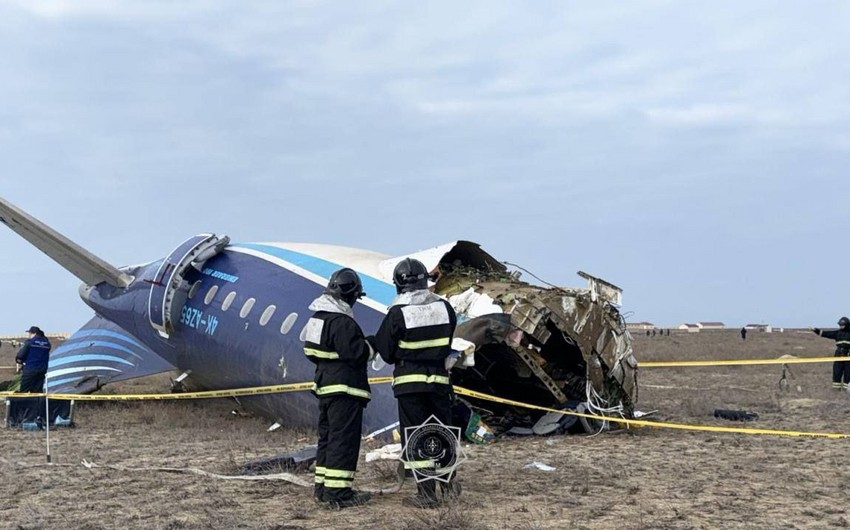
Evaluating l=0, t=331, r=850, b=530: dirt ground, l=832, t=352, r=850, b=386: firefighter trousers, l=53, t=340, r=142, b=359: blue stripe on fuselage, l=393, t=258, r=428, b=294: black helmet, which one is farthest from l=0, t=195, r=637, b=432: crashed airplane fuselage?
l=832, t=352, r=850, b=386: firefighter trousers

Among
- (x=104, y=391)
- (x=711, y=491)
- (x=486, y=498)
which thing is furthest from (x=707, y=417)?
(x=104, y=391)

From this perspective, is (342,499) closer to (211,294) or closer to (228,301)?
(228,301)

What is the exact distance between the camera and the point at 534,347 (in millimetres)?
13227

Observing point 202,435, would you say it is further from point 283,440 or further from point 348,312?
point 348,312

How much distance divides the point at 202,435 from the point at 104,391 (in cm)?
1037

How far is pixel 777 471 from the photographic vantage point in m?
9.72

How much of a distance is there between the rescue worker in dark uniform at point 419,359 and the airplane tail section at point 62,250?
12.2 meters

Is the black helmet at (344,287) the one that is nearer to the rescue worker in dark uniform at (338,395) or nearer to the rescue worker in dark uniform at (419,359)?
the rescue worker in dark uniform at (338,395)

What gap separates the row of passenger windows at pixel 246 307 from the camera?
14.0 meters

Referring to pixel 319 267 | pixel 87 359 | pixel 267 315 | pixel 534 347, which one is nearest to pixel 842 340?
pixel 534 347

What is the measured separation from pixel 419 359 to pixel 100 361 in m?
14.1

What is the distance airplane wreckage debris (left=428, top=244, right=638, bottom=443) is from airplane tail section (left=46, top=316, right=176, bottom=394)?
7523 millimetres

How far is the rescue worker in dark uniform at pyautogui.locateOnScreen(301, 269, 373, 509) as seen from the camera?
7906mm

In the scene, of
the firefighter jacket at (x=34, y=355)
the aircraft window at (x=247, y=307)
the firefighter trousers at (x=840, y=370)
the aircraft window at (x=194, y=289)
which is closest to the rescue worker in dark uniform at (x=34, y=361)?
the firefighter jacket at (x=34, y=355)
